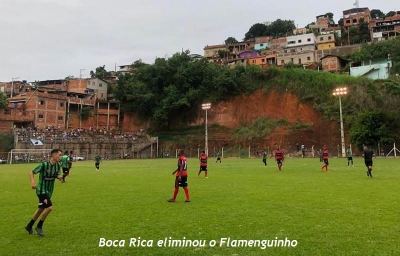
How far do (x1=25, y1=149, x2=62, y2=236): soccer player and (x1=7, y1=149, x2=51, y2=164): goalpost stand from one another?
157 ft

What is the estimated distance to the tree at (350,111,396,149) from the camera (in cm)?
5038

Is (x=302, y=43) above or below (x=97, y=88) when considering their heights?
above

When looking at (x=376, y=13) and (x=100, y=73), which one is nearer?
(x=100, y=73)

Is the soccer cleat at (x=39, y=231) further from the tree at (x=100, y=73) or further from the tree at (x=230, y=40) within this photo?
the tree at (x=230, y=40)

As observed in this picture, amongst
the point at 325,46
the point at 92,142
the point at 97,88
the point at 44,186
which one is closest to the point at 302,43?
the point at 325,46

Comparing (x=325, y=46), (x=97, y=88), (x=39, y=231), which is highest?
(x=325, y=46)

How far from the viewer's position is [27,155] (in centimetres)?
5441

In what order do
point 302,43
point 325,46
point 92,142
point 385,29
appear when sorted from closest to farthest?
point 92,142, point 385,29, point 325,46, point 302,43

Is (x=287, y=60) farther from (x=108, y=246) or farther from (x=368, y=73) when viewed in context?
(x=108, y=246)

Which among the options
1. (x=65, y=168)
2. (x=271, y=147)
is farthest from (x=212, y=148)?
(x=65, y=168)

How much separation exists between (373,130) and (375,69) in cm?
2613

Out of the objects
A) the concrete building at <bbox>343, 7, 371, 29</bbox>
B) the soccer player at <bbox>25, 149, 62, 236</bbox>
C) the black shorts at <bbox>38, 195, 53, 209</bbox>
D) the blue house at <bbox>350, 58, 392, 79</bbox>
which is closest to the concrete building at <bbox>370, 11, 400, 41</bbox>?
the concrete building at <bbox>343, 7, 371, 29</bbox>

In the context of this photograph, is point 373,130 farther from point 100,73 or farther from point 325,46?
point 100,73

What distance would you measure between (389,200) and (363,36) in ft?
315
